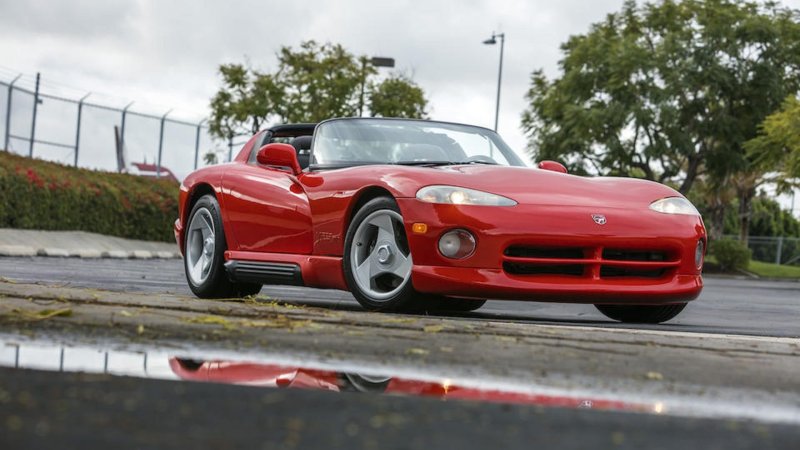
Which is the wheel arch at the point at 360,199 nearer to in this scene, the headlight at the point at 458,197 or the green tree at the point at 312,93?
the headlight at the point at 458,197

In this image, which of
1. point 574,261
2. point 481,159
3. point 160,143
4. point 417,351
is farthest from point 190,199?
point 160,143

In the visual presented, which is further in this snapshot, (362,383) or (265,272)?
(265,272)

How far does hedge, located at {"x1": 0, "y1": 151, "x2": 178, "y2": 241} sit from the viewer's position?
2247 centimetres

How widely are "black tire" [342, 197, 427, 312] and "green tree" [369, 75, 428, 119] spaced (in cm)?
3504

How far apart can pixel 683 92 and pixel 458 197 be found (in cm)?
3506

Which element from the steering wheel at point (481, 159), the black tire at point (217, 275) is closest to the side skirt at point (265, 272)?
the black tire at point (217, 275)

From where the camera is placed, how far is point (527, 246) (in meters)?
7.01

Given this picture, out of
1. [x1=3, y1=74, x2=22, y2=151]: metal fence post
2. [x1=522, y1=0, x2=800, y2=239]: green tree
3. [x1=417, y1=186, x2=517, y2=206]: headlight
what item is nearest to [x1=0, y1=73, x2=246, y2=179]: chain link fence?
[x1=3, y1=74, x2=22, y2=151]: metal fence post

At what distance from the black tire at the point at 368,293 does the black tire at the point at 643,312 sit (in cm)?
149

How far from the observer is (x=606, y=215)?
7039 mm

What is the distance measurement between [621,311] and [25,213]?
16.8m

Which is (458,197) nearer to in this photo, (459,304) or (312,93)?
(459,304)

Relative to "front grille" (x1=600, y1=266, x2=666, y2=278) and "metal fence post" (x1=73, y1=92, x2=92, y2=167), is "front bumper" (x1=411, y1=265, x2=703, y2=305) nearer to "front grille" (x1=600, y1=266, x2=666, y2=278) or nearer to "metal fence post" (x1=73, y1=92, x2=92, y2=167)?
"front grille" (x1=600, y1=266, x2=666, y2=278)

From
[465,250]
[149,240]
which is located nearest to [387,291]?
[465,250]
